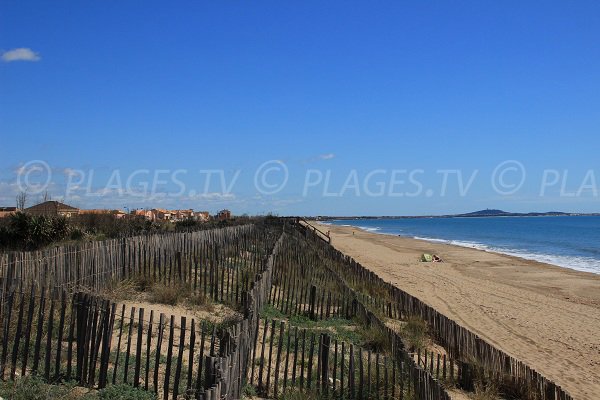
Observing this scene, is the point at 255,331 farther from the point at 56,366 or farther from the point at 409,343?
the point at 409,343

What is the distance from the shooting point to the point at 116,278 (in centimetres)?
1032

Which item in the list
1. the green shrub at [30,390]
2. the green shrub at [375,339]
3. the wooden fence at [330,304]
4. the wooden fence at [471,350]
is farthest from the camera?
the green shrub at [375,339]

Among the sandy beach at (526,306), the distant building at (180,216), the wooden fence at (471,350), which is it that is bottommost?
the sandy beach at (526,306)

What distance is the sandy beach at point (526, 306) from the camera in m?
11.5

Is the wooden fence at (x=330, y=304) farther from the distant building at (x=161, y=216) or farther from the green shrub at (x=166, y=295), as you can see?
the distant building at (x=161, y=216)

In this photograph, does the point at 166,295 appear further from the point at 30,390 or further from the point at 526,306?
the point at 526,306

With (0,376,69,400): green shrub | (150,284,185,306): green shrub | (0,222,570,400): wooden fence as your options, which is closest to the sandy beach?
(0,222,570,400): wooden fence

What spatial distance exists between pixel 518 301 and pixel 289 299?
1070cm

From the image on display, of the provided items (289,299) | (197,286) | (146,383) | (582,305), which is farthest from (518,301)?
(146,383)

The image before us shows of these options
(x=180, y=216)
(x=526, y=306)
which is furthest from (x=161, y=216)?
(x=526, y=306)

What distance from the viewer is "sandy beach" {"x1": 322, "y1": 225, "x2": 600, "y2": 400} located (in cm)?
1150

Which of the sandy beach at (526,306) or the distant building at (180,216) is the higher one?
the distant building at (180,216)

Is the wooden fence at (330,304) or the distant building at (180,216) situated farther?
the distant building at (180,216)

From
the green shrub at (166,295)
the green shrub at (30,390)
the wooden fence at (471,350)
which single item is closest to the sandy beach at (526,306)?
the wooden fence at (471,350)
